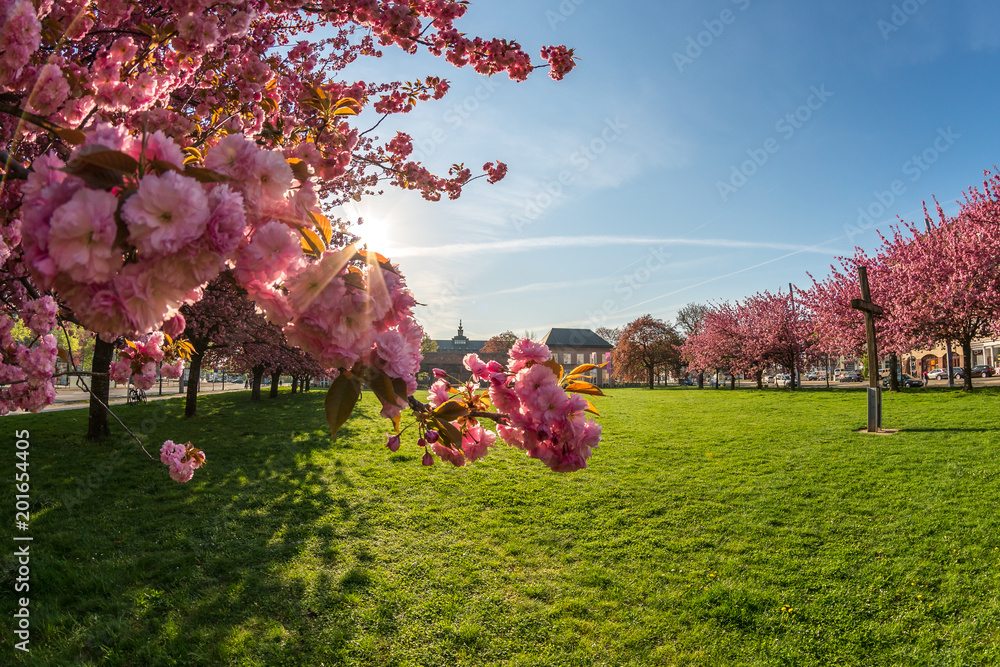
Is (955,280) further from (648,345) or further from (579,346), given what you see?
(579,346)

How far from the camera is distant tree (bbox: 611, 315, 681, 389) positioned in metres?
45.5

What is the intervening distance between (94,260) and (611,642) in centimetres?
398

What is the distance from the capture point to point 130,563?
14.6 ft

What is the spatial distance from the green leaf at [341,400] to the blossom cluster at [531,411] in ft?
1.39

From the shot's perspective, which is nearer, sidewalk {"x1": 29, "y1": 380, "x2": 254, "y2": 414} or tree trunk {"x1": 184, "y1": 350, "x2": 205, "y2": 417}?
tree trunk {"x1": 184, "y1": 350, "x2": 205, "y2": 417}

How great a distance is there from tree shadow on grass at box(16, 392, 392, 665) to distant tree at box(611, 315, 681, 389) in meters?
A: 40.8

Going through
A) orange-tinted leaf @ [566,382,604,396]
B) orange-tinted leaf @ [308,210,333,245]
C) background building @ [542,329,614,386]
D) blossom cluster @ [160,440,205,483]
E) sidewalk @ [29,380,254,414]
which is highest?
background building @ [542,329,614,386]

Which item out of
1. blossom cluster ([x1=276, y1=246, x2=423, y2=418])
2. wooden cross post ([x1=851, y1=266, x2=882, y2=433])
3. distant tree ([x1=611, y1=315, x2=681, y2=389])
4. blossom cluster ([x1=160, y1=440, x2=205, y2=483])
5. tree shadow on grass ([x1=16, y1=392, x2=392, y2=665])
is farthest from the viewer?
distant tree ([x1=611, y1=315, x2=681, y2=389])

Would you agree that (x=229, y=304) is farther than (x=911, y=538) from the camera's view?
Yes

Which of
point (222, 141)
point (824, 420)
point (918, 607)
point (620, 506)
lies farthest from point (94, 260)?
point (824, 420)

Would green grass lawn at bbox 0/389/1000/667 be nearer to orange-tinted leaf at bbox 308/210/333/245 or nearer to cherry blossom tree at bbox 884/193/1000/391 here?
orange-tinted leaf at bbox 308/210/333/245

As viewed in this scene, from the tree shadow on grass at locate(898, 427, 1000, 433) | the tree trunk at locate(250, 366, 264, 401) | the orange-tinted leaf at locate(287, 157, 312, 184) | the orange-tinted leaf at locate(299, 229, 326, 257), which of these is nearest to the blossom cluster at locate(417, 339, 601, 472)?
the orange-tinted leaf at locate(299, 229, 326, 257)

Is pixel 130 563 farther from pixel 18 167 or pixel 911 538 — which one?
pixel 911 538

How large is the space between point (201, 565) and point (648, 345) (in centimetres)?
4463
